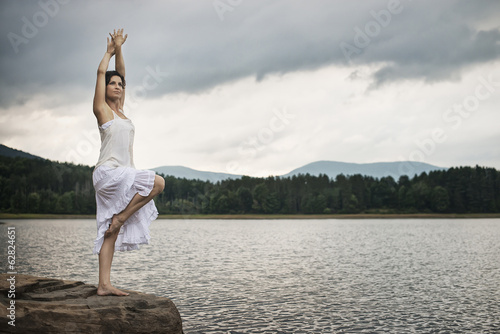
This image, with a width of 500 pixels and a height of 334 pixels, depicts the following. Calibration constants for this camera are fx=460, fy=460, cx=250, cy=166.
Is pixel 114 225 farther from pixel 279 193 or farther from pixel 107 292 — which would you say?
pixel 279 193

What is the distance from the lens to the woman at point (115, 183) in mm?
7590

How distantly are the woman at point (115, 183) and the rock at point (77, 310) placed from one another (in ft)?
1.58

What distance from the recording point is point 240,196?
155125 mm

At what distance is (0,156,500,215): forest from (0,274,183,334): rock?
14076 cm

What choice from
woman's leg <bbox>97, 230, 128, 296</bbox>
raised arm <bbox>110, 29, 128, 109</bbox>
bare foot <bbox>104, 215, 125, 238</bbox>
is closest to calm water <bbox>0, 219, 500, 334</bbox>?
woman's leg <bbox>97, 230, 128, 296</bbox>

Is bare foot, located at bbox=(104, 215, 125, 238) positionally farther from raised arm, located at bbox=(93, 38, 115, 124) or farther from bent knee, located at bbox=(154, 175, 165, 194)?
raised arm, located at bbox=(93, 38, 115, 124)

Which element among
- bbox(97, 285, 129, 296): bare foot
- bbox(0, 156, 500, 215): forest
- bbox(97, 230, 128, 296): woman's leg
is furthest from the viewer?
bbox(0, 156, 500, 215): forest

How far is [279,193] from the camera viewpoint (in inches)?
6216

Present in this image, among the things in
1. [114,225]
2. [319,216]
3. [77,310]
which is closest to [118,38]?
[114,225]

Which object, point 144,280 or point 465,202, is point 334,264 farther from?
point 465,202

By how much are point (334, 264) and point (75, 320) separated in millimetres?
21241

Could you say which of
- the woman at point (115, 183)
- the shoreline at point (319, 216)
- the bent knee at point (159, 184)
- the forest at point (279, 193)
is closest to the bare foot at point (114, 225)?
the woman at point (115, 183)

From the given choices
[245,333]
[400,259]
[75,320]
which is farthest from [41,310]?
[400,259]

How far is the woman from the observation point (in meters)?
7.59
